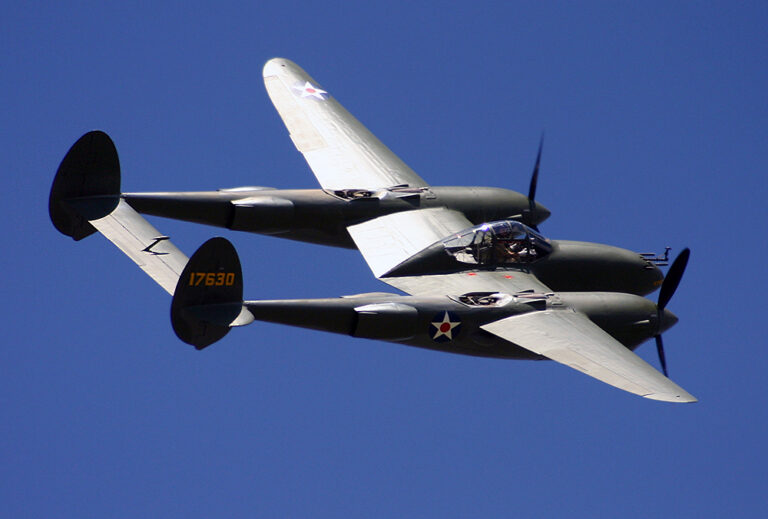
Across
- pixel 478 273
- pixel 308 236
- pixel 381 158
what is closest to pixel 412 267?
pixel 478 273

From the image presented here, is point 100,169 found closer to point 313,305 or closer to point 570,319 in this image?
point 313,305

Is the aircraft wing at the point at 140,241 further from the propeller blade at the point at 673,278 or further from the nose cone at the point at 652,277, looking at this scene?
the nose cone at the point at 652,277

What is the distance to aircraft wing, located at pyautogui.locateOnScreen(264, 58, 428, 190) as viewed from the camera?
4312 centimetres

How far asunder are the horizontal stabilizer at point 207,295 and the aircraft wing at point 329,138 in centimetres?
1030

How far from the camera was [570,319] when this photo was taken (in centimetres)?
3591

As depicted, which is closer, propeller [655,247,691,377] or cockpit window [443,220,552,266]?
propeller [655,247,691,377]

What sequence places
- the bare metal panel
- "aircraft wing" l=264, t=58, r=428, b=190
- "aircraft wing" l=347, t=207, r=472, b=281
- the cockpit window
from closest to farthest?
the bare metal panel → the cockpit window → "aircraft wing" l=347, t=207, r=472, b=281 → "aircraft wing" l=264, t=58, r=428, b=190

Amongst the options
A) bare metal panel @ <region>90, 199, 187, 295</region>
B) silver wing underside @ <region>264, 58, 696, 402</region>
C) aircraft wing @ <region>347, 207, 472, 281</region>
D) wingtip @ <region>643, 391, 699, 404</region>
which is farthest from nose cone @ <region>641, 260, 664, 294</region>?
bare metal panel @ <region>90, 199, 187, 295</region>

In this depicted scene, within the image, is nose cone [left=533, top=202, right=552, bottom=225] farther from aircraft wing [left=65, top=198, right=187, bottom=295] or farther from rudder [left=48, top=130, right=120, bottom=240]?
rudder [left=48, top=130, right=120, bottom=240]

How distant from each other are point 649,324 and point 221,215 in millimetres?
12126

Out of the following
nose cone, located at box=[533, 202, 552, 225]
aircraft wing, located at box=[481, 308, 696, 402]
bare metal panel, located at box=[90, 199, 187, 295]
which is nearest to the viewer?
aircraft wing, located at box=[481, 308, 696, 402]

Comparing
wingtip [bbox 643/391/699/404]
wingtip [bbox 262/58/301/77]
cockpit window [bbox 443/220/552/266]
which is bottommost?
wingtip [bbox 643/391/699/404]

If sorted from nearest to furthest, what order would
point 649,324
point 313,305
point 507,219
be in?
point 313,305, point 649,324, point 507,219

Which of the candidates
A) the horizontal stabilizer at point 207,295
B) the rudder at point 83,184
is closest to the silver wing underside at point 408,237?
the horizontal stabilizer at point 207,295
